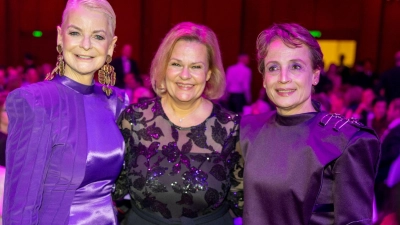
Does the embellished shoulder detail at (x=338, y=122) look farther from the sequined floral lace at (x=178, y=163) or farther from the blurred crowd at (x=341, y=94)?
the sequined floral lace at (x=178, y=163)

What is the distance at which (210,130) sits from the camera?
2.43m

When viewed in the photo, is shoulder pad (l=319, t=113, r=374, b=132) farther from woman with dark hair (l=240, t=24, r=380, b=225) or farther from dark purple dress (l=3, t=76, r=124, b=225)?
dark purple dress (l=3, t=76, r=124, b=225)

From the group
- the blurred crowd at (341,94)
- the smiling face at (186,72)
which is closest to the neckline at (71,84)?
the smiling face at (186,72)

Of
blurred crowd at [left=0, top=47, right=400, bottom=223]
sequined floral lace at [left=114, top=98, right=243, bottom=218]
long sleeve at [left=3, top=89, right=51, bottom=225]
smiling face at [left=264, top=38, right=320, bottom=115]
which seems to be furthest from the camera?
blurred crowd at [left=0, top=47, right=400, bottom=223]

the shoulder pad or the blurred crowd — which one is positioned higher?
the shoulder pad

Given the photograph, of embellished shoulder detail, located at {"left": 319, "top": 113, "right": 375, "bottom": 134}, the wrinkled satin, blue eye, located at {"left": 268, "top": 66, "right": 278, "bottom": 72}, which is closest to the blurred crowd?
embellished shoulder detail, located at {"left": 319, "top": 113, "right": 375, "bottom": 134}

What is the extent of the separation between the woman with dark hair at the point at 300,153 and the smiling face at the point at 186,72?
321 millimetres

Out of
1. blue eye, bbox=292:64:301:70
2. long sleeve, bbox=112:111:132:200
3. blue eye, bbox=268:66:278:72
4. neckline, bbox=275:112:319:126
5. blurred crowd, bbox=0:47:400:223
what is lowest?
blurred crowd, bbox=0:47:400:223

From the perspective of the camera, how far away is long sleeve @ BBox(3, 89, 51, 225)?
6.06 ft

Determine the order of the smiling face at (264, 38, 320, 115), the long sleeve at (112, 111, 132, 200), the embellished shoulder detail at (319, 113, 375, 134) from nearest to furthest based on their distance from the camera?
the embellished shoulder detail at (319, 113, 375, 134)
the smiling face at (264, 38, 320, 115)
the long sleeve at (112, 111, 132, 200)

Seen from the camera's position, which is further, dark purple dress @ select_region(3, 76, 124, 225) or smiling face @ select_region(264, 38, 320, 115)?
smiling face @ select_region(264, 38, 320, 115)

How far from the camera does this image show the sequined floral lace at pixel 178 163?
7.55 ft

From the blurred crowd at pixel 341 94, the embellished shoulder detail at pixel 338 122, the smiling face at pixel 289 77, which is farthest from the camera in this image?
the blurred crowd at pixel 341 94

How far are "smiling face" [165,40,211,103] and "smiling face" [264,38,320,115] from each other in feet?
1.31
